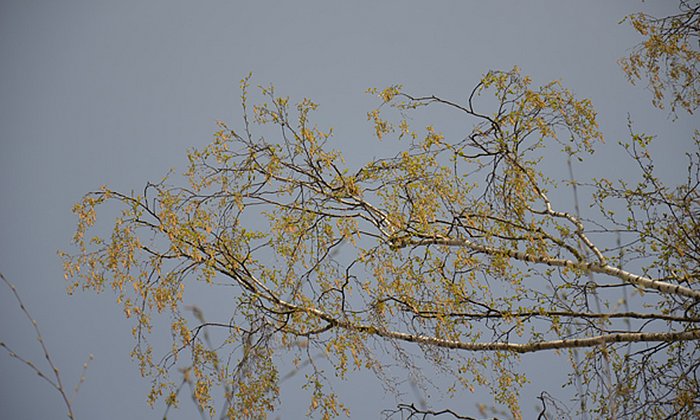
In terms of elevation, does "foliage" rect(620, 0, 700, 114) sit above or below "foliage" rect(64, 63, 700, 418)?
above

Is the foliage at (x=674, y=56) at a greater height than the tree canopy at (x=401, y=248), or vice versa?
the foliage at (x=674, y=56)

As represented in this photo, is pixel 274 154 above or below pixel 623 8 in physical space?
below

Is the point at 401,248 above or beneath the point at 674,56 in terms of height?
beneath

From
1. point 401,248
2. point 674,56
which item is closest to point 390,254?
point 401,248

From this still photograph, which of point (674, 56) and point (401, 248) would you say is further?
point (401, 248)

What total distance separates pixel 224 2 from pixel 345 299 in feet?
21.3

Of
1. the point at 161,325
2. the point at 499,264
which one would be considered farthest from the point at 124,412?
the point at 499,264

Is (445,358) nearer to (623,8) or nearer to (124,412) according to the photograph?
(124,412)

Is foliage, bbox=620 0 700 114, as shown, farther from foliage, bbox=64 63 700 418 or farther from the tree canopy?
foliage, bbox=64 63 700 418

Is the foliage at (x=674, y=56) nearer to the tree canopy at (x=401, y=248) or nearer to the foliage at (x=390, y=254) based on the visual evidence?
the tree canopy at (x=401, y=248)

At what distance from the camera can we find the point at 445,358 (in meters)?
3.28

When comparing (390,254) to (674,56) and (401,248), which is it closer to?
(401,248)

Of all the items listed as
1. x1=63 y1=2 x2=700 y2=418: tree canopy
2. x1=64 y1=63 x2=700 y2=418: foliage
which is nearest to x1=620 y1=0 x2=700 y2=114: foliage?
x1=63 y1=2 x2=700 y2=418: tree canopy

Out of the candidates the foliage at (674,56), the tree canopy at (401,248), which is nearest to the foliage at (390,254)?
the tree canopy at (401,248)
